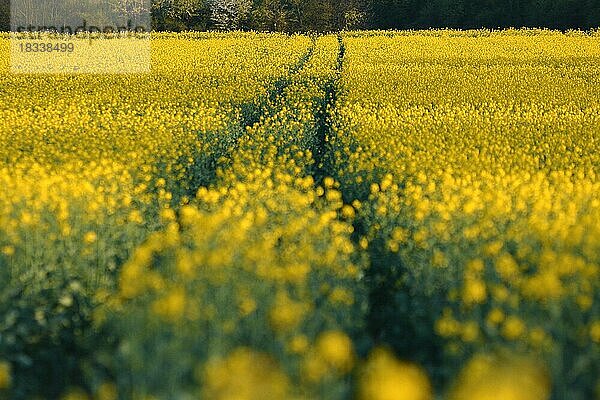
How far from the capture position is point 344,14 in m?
67.4

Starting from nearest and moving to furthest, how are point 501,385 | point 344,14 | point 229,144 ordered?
1. point 501,385
2. point 229,144
3. point 344,14

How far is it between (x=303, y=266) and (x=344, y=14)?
2549 inches

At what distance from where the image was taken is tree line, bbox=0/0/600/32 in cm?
5472

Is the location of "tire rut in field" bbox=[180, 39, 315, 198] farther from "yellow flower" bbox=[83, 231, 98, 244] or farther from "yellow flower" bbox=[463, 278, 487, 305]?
"yellow flower" bbox=[463, 278, 487, 305]

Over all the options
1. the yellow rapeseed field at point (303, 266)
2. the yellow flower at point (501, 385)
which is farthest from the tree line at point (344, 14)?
the yellow flower at point (501, 385)

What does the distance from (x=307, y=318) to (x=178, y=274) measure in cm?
101

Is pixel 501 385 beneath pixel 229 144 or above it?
above

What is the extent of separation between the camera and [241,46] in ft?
118

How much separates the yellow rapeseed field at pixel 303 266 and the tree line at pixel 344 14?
4320 centimetres

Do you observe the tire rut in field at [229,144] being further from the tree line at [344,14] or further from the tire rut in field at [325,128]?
the tree line at [344,14]

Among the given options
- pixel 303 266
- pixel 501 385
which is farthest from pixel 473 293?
pixel 501 385

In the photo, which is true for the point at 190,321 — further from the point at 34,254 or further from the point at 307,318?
the point at 34,254

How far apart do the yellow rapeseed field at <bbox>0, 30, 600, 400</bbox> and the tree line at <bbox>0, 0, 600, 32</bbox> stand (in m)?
43.2

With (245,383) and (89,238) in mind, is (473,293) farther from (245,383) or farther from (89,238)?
(89,238)
